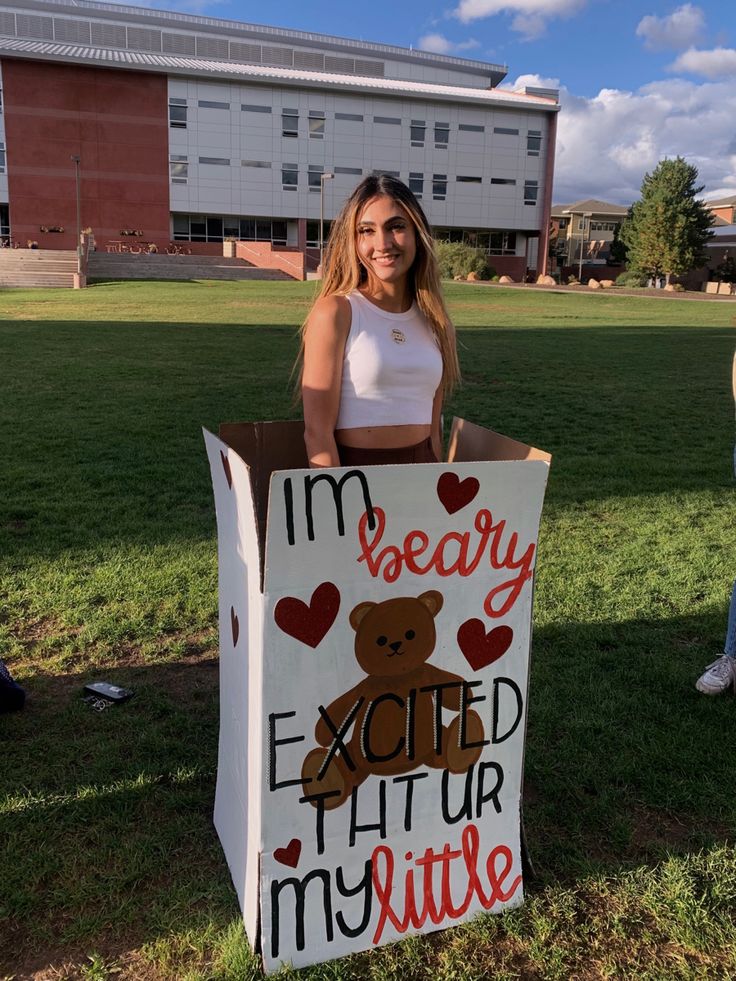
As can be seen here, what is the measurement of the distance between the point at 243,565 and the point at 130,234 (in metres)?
54.8

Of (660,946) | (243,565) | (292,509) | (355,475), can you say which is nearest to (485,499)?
(355,475)

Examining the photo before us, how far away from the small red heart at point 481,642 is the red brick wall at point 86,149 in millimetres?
54878

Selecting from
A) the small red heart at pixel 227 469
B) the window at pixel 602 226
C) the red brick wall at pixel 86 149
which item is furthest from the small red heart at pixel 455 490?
the window at pixel 602 226

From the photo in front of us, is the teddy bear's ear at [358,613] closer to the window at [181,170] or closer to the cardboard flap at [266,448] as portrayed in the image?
the cardboard flap at [266,448]

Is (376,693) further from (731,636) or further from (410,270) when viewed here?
(731,636)

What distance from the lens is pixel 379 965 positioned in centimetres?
203

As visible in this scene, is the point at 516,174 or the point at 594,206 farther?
the point at 594,206

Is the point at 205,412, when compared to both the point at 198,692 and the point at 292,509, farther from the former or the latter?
the point at 292,509

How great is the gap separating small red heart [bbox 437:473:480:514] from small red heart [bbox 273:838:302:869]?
3.02ft

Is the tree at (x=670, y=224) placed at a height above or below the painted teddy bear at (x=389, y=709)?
above

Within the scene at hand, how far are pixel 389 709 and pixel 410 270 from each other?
127cm

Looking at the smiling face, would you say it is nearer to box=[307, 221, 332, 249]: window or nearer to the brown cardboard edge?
the brown cardboard edge

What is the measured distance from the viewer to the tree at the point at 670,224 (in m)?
54.0

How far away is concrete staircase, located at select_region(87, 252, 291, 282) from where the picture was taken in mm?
40000
